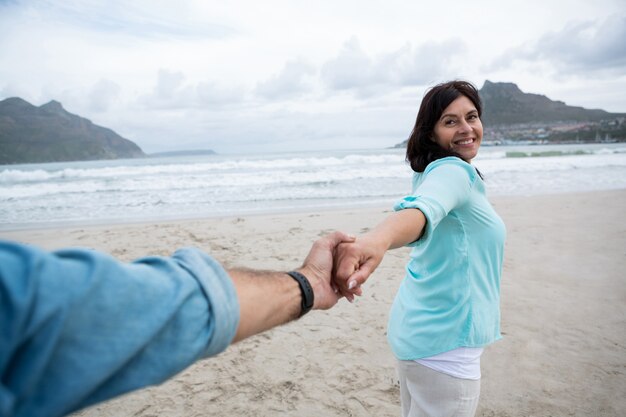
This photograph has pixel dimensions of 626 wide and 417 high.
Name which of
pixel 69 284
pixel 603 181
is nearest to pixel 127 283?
pixel 69 284

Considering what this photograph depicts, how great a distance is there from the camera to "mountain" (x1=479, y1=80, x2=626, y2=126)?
249 feet

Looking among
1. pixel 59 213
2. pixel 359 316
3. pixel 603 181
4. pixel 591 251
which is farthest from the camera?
pixel 603 181

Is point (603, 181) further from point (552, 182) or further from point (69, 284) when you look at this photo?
point (69, 284)

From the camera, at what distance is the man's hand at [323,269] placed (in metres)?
1.40

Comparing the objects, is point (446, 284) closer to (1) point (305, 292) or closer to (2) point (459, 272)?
(2) point (459, 272)

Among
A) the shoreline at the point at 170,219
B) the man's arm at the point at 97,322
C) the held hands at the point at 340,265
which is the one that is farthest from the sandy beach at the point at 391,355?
the shoreline at the point at 170,219

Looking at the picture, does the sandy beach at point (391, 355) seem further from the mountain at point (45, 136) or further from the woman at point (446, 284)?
the mountain at point (45, 136)

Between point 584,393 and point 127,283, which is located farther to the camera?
point 584,393

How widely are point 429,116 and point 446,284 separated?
92cm

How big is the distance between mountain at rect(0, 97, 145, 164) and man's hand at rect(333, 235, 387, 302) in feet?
252

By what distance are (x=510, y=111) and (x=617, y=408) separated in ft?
284

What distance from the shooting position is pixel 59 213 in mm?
12406

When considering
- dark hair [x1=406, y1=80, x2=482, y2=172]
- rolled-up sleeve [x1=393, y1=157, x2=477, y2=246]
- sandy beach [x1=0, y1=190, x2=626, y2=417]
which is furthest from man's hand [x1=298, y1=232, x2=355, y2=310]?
sandy beach [x1=0, y1=190, x2=626, y2=417]

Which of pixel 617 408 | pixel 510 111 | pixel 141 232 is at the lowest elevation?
pixel 617 408
